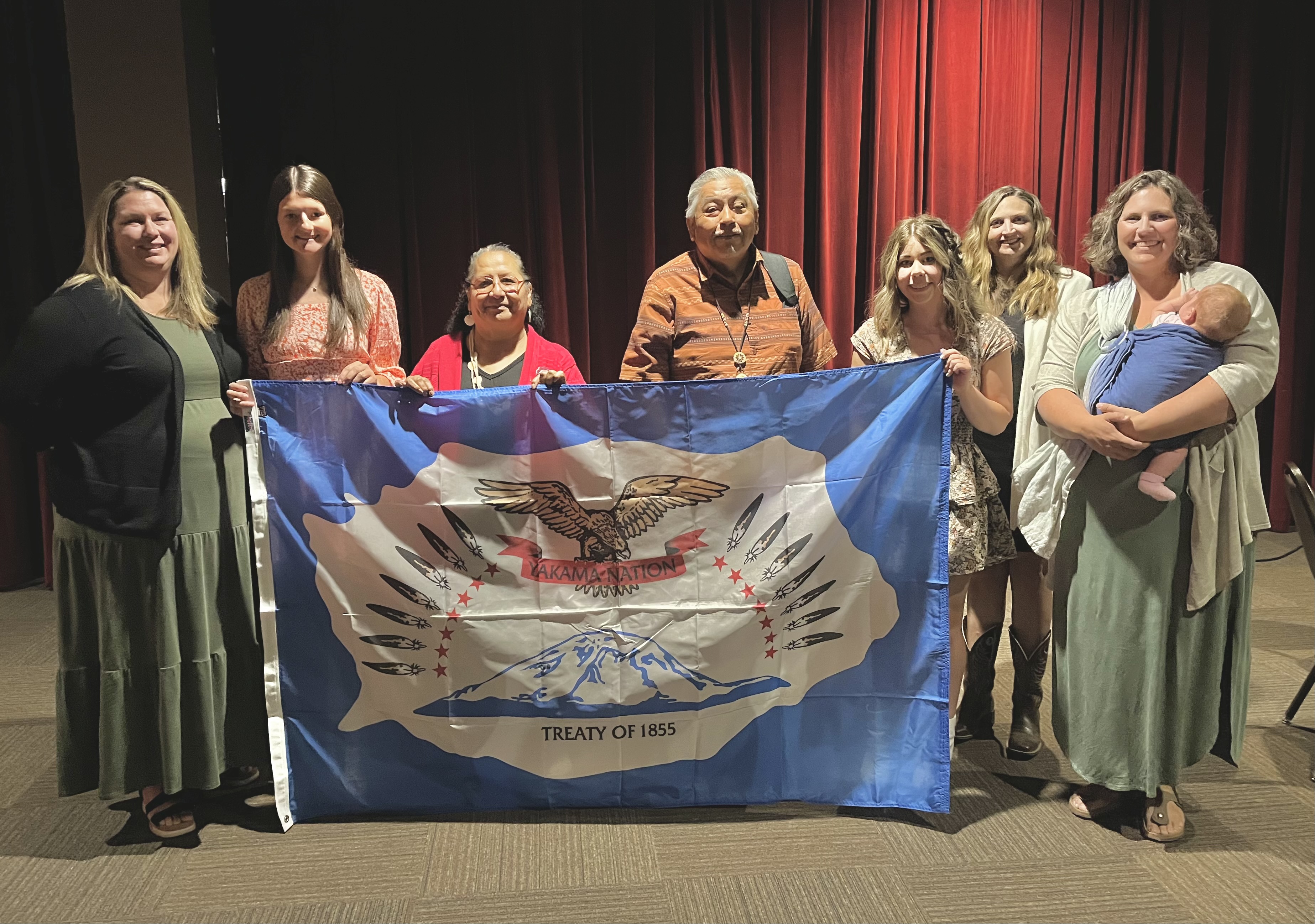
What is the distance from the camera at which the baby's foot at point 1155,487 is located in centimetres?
207

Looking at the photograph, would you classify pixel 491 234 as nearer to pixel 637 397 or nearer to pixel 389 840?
pixel 637 397

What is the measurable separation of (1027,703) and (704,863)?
3.76 ft

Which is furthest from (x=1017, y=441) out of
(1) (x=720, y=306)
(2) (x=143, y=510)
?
(2) (x=143, y=510)

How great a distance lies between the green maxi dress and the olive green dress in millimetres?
2097

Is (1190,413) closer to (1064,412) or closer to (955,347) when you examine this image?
(1064,412)

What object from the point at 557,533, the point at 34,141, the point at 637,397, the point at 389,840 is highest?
the point at 34,141

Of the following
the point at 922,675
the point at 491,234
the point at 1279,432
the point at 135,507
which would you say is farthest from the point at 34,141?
the point at 1279,432

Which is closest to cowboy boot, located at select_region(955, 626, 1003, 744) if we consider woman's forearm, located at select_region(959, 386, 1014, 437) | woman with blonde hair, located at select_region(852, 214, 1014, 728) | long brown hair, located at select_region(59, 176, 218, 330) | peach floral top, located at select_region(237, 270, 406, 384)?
woman with blonde hair, located at select_region(852, 214, 1014, 728)

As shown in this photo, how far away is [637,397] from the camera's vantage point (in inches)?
88.2

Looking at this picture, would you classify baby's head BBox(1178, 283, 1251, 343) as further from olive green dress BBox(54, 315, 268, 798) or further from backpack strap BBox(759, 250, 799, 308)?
olive green dress BBox(54, 315, 268, 798)

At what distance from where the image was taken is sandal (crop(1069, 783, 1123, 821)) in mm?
2316

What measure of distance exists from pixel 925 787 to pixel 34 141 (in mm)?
4886

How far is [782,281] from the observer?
8.49ft

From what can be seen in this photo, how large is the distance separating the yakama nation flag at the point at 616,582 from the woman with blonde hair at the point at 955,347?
0.15 meters
